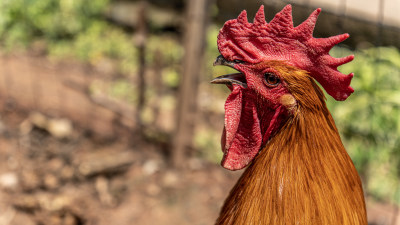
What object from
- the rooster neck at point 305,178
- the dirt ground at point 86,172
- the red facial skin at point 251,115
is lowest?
the dirt ground at point 86,172

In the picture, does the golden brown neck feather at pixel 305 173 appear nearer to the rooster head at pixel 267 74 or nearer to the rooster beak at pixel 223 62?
the rooster head at pixel 267 74

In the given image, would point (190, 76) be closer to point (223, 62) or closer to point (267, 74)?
point (223, 62)

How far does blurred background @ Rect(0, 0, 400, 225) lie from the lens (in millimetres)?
3756

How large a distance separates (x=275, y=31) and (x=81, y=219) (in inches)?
98.3

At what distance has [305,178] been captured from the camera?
1.59 meters

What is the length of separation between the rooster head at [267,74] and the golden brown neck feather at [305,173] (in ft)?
0.10

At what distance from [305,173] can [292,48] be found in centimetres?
43

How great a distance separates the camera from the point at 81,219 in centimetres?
354

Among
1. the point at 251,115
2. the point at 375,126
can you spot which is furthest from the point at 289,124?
the point at 375,126

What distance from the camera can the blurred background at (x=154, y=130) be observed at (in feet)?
12.3

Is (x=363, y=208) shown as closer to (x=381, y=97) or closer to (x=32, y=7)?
(x=381, y=97)

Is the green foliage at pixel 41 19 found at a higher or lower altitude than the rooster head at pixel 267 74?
higher

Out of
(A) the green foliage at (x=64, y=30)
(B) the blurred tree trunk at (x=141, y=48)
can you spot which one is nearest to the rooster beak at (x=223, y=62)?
(B) the blurred tree trunk at (x=141, y=48)

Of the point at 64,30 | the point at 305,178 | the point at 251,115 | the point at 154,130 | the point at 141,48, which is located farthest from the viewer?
the point at 64,30
